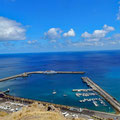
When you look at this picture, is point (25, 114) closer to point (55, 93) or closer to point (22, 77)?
point (55, 93)

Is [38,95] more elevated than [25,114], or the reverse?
[25,114]

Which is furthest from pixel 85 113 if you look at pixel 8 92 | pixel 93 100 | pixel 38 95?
pixel 8 92

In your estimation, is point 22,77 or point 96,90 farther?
point 22,77

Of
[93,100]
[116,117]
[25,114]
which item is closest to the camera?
[25,114]

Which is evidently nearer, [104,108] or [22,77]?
[104,108]

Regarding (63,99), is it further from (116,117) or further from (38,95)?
(116,117)

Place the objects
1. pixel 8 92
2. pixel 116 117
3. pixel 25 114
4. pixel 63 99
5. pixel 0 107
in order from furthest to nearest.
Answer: pixel 8 92 < pixel 63 99 < pixel 0 107 < pixel 116 117 < pixel 25 114

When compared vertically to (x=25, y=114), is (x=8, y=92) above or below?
below

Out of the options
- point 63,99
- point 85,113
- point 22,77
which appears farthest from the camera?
point 22,77

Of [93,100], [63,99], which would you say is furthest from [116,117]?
[63,99]
